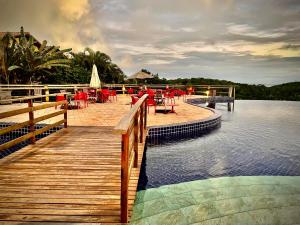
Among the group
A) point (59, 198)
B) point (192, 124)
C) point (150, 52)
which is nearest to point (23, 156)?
point (59, 198)

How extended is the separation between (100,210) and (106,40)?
2724 centimetres

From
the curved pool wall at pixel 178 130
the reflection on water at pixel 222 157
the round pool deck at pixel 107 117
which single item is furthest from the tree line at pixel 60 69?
the reflection on water at pixel 222 157

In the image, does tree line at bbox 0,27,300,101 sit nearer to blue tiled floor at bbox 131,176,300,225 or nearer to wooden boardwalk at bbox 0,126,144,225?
wooden boardwalk at bbox 0,126,144,225

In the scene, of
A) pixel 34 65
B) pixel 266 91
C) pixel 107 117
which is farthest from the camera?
pixel 266 91

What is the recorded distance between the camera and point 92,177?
3451 mm

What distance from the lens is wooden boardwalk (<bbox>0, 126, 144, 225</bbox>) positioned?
248 centimetres

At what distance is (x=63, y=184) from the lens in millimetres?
3195

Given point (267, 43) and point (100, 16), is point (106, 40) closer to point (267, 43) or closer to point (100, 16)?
point (100, 16)

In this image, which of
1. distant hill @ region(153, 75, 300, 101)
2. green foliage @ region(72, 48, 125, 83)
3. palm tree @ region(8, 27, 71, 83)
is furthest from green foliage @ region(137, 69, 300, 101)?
palm tree @ region(8, 27, 71, 83)

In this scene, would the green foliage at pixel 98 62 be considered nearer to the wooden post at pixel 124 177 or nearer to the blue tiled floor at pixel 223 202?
the blue tiled floor at pixel 223 202

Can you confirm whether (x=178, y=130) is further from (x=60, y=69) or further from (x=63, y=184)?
(x=60, y=69)

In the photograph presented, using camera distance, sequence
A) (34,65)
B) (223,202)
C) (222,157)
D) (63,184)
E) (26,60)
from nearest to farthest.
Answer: (63,184) → (223,202) → (222,157) → (26,60) → (34,65)

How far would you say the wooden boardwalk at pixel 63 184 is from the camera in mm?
2482

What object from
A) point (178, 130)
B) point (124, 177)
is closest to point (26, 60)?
point (178, 130)
